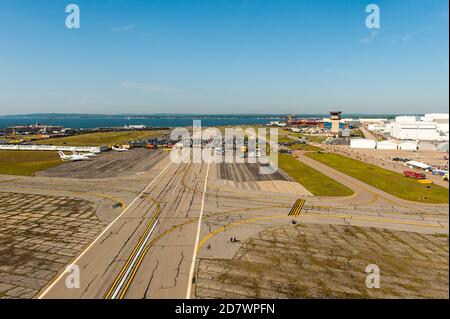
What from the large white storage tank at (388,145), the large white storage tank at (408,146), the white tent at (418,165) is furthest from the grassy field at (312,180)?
the large white storage tank at (408,146)

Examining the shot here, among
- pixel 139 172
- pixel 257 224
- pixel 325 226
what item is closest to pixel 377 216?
pixel 325 226

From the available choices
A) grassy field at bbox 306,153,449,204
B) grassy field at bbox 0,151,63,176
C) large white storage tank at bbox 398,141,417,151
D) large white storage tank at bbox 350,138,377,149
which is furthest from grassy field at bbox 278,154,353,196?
grassy field at bbox 0,151,63,176

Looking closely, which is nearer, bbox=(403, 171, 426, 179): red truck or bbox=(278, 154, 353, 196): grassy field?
bbox=(278, 154, 353, 196): grassy field

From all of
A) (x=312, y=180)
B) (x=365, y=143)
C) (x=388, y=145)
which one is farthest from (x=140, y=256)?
(x=388, y=145)

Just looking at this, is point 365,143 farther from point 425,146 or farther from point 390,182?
point 390,182

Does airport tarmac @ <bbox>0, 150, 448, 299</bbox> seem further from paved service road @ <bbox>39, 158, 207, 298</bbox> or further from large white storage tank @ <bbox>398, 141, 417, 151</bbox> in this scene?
large white storage tank @ <bbox>398, 141, 417, 151</bbox>

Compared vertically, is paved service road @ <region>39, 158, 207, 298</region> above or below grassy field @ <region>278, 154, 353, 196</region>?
below
